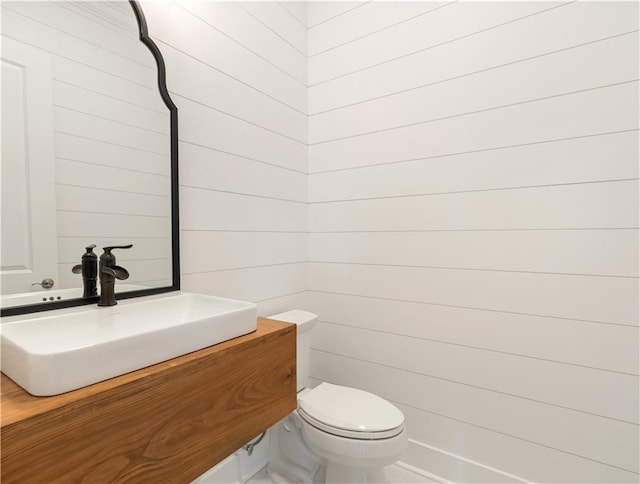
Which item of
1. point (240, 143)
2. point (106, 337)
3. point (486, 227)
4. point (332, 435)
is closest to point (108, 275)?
point (106, 337)

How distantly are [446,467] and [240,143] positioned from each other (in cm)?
177

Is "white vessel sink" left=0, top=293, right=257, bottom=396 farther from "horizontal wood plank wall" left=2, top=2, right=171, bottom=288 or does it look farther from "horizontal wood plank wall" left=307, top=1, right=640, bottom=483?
"horizontal wood plank wall" left=307, top=1, right=640, bottom=483

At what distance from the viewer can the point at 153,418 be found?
71 cm

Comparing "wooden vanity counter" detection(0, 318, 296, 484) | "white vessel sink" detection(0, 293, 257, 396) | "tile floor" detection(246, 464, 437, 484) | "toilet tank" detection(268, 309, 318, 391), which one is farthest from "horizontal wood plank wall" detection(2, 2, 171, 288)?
"tile floor" detection(246, 464, 437, 484)

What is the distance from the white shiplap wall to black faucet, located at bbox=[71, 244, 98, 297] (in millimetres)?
328

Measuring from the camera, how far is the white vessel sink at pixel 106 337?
603 mm

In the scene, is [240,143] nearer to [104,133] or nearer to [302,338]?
[104,133]

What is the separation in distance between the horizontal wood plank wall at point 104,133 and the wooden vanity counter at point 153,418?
0.48m

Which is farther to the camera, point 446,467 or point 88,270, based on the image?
point 446,467

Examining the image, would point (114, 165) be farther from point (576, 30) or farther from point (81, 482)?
point (576, 30)

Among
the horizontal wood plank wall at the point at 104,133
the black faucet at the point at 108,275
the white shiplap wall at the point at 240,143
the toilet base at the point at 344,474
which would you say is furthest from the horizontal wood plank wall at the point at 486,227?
the black faucet at the point at 108,275

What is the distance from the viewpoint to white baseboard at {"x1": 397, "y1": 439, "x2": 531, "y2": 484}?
1.46 metres

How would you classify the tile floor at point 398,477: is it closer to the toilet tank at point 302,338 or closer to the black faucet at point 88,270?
the toilet tank at point 302,338

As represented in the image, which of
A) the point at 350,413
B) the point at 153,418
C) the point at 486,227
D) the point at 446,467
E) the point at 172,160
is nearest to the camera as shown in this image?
the point at 153,418
